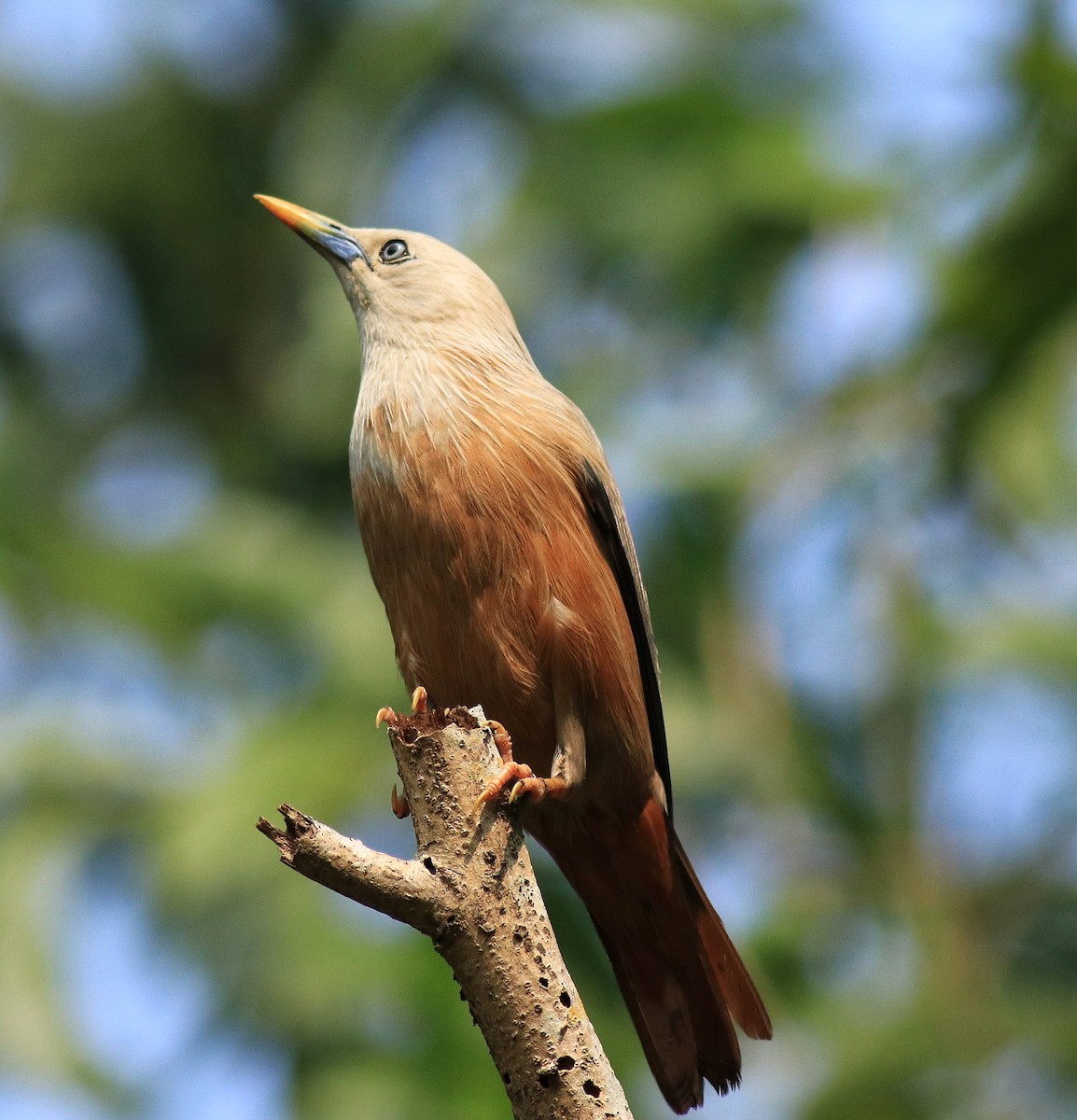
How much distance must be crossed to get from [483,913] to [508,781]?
343mm


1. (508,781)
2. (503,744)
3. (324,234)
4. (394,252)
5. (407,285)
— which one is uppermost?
(324,234)

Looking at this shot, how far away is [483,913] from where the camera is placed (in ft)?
11.4

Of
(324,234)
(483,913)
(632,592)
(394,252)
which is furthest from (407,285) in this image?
(483,913)

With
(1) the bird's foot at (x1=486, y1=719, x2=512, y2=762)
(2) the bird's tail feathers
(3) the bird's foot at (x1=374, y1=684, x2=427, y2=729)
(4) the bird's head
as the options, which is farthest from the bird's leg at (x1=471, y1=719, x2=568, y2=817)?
(4) the bird's head

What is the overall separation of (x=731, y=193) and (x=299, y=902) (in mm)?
4610

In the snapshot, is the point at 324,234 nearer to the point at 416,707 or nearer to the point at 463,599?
the point at 463,599

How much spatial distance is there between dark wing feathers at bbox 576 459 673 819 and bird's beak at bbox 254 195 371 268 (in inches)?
56.2

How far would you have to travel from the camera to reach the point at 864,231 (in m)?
8.44

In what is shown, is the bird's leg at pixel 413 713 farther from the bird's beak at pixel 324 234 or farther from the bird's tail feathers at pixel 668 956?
the bird's beak at pixel 324 234

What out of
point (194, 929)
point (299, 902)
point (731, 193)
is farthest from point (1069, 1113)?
point (731, 193)

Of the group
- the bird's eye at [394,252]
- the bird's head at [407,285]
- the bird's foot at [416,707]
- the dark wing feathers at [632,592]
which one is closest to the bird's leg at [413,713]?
the bird's foot at [416,707]

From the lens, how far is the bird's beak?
5531mm

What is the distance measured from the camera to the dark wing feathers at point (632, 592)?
15.5 feet

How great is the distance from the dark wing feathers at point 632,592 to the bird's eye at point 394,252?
1.29 metres
